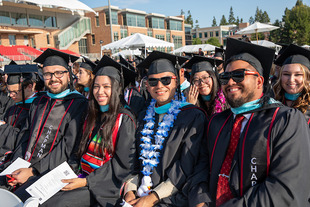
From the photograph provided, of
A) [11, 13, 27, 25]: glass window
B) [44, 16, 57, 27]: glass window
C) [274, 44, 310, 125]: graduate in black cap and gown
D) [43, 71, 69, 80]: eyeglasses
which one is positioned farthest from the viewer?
[44, 16, 57, 27]: glass window

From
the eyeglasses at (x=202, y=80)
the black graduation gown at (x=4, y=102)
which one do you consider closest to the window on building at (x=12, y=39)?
the black graduation gown at (x=4, y=102)

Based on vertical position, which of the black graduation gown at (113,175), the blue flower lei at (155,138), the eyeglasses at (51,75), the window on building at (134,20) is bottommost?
the black graduation gown at (113,175)

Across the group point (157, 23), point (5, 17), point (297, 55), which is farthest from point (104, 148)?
point (157, 23)

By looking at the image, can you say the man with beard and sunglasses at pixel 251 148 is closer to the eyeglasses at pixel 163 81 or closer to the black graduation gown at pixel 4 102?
the eyeglasses at pixel 163 81

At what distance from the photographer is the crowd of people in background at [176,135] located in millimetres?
1877

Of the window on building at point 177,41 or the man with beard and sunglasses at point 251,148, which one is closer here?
the man with beard and sunglasses at point 251,148

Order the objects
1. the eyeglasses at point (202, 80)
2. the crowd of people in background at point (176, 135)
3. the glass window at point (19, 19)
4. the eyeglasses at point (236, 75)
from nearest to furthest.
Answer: the crowd of people in background at point (176, 135) < the eyeglasses at point (236, 75) < the eyeglasses at point (202, 80) < the glass window at point (19, 19)

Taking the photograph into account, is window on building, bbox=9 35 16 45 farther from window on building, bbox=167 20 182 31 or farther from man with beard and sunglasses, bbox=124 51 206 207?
man with beard and sunglasses, bbox=124 51 206 207

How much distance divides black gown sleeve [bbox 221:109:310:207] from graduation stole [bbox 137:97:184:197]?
0.86 m

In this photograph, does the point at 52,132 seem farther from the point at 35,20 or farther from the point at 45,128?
the point at 35,20

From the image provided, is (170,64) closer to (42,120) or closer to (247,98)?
(247,98)

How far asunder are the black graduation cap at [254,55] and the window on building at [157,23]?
49.6 meters

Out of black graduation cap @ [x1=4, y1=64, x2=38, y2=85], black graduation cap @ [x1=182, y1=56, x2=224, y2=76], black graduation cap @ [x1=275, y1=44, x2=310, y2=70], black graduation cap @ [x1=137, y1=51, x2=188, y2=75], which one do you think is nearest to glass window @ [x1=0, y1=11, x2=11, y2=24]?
black graduation cap @ [x1=4, y1=64, x2=38, y2=85]

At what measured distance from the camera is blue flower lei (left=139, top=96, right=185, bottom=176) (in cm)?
254
